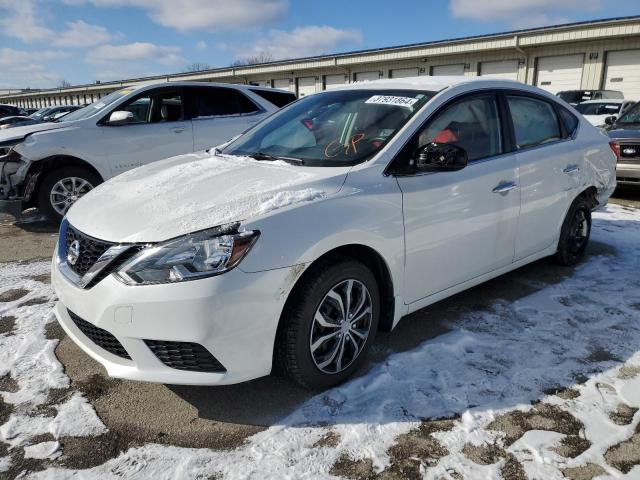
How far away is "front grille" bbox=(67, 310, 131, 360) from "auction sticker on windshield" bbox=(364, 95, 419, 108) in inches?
85.4

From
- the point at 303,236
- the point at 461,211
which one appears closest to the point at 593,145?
the point at 461,211

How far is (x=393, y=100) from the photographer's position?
335 cm

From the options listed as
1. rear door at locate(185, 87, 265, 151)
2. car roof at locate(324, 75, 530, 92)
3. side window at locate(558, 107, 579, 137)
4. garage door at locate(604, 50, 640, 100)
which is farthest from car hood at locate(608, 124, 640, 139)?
garage door at locate(604, 50, 640, 100)

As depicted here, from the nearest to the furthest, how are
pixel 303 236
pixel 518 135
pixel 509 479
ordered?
1. pixel 509 479
2. pixel 303 236
3. pixel 518 135

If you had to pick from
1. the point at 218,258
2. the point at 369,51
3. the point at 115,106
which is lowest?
the point at 218,258

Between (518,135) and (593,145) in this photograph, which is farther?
(593,145)

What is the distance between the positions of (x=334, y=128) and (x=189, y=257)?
59.6 inches

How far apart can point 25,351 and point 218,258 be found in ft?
5.84

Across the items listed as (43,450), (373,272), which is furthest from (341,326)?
(43,450)

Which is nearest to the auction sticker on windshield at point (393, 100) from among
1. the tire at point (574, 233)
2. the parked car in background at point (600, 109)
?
the tire at point (574, 233)

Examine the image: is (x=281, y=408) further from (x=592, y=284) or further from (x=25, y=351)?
(x=592, y=284)

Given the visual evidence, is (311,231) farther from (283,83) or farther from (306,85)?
(283,83)

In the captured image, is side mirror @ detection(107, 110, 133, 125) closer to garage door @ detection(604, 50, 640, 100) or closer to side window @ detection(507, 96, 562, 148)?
side window @ detection(507, 96, 562, 148)

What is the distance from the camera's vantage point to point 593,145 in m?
4.59
